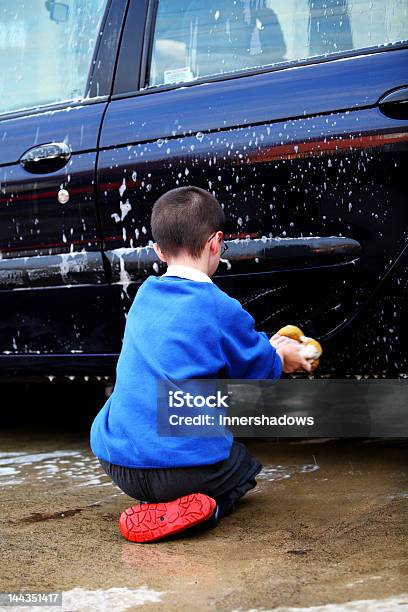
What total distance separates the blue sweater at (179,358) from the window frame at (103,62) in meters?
0.93

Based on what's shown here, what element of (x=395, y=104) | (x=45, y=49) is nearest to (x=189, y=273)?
(x=395, y=104)

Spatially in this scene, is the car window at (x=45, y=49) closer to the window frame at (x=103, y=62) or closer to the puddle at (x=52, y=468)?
the window frame at (x=103, y=62)

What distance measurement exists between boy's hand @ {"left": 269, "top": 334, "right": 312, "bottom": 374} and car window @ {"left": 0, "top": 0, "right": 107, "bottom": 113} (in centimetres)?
118

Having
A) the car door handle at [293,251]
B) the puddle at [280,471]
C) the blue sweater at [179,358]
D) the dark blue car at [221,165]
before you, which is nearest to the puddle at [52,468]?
the dark blue car at [221,165]

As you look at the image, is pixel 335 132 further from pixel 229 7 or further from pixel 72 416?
pixel 72 416

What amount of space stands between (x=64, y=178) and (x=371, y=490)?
128 cm

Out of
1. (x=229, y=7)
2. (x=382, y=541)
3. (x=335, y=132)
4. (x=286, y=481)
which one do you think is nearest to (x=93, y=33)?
(x=229, y=7)

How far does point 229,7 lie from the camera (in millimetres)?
2809

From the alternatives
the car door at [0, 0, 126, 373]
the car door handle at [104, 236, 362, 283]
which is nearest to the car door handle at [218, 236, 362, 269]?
the car door handle at [104, 236, 362, 283]

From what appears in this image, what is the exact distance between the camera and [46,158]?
284 centimetres

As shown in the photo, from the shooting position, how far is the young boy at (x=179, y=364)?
217cm

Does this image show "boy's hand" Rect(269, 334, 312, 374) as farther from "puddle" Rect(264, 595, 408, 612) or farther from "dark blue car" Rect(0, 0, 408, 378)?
"puddle" Rect(264, 595, 408, 612)

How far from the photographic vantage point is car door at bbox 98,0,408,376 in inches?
97.0

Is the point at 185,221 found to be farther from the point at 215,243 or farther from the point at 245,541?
the point at 245,541
